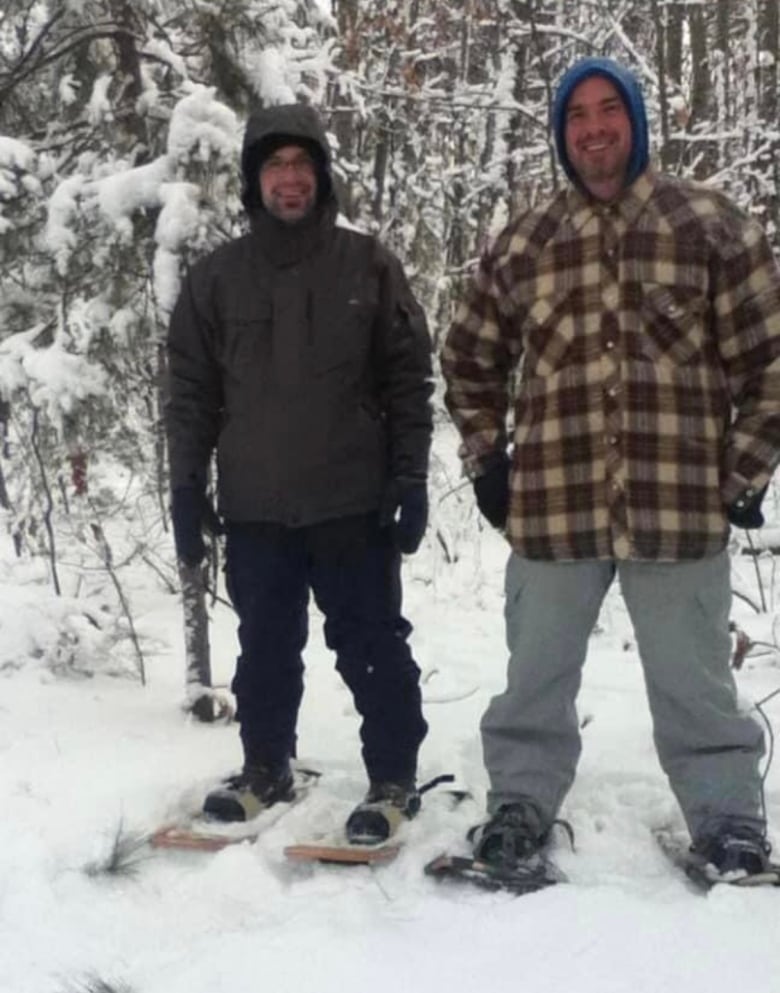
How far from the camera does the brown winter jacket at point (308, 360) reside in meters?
3.59

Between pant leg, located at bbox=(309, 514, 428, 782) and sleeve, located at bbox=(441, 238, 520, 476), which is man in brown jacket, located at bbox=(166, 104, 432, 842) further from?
sleeve, located at bbox=(441, 238, 520, 476)

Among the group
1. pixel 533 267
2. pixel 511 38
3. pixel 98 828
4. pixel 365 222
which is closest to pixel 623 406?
pixel 533 267

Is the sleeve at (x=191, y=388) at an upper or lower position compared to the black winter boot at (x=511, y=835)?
upper

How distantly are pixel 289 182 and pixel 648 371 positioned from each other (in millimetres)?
1275

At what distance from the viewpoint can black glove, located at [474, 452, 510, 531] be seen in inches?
138

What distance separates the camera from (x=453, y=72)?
15.1 m

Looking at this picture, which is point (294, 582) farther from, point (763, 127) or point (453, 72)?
point (453, 72)

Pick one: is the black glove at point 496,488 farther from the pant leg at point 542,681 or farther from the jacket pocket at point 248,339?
the jacket pocket at point 248,339

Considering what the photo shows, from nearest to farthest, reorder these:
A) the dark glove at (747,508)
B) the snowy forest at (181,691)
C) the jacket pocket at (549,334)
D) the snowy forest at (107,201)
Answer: the snowy forest at (181,691)
the dark glove at (747,508)
the jacket pocket at (549,334)
the snowy forest at (107,201)

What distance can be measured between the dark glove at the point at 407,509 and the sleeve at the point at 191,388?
0.67 meters

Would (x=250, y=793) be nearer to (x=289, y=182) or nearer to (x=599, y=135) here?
(x=289, y=182)

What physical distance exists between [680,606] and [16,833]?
6.95 ft

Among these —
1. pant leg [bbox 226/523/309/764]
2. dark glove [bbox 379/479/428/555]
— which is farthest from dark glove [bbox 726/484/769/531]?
pant leg [bbox 226/523/309/764]

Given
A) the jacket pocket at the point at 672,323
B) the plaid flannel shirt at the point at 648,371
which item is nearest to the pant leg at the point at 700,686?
the plaid flannel shirt at the point at 648,371
